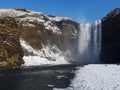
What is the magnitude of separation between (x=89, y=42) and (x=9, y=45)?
6534 cm

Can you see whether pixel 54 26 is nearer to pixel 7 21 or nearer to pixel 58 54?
pixel 58 54

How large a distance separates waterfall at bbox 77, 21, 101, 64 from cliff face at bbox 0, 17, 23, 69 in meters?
49.7

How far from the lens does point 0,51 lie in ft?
198

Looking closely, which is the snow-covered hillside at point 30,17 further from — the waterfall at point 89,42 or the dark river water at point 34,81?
the dark river water at point 34,81

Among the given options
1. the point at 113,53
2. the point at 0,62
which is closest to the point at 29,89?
the point at 0,62

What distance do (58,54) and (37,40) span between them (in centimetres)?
1060

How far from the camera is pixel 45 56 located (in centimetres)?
9888

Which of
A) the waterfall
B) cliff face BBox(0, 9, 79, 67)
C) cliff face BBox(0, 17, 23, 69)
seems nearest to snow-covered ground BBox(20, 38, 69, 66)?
cliff face BBox(0, 9, 79, 67)

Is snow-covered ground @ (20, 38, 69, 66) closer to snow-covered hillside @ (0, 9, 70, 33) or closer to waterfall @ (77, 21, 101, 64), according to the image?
snow-covered hillside @ (0, 9, 70, 33)

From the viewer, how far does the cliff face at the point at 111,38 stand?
98562 mm

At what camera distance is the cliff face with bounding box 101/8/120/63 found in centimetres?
9856

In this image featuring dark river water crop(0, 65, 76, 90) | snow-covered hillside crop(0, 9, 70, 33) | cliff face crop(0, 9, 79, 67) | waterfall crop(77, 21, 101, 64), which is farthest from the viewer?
waterfall crop(77, 21, 101, 64)

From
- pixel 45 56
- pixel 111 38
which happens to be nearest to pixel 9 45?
pixel 45 56

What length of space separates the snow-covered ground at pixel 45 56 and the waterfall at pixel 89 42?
36.3 feet
